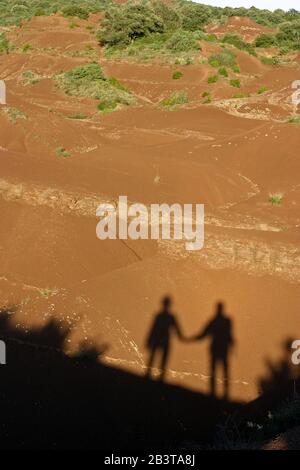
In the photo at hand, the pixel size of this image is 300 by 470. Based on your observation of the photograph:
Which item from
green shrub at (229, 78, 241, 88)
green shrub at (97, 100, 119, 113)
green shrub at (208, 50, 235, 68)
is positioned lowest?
green shrub at (97, 100, 119, 113)

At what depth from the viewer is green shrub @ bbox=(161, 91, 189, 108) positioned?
77.3 feet

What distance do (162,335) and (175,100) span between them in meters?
19.0

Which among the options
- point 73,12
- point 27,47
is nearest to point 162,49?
point 27,47

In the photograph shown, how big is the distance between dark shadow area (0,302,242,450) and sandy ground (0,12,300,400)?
30 cm

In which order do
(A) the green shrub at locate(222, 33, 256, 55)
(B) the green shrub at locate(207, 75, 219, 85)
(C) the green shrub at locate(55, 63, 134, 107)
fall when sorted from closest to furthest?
(C) the green shrub at locate(55, 63, 134, 107)
(B) the green shrub at locate(207, 75, 219, 85)
(A) the green shrub at locate(222, 33, 256, 55)

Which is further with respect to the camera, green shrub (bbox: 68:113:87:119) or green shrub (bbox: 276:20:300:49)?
green shrub (bbox: 276:20:300:49)

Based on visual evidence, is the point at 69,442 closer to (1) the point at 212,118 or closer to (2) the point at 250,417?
(2) the point at 250,417

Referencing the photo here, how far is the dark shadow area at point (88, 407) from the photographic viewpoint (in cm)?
508

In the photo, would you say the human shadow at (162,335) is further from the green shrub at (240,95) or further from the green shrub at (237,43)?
the green shrub at (237,43)

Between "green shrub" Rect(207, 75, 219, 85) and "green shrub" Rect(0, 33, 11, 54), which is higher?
"green shrub" Rect(0, 33, 11, 54)

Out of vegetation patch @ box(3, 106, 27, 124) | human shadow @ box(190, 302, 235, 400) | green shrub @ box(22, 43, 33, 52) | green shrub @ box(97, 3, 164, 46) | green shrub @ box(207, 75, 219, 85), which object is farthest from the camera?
green shrub @ box(22, 43, 33, 52)

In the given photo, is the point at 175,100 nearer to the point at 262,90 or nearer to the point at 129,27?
the point at 262,90

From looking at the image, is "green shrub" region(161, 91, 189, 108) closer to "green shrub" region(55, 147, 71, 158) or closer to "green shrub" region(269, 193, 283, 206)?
"green shrub" region(55, 147, 71, 158)

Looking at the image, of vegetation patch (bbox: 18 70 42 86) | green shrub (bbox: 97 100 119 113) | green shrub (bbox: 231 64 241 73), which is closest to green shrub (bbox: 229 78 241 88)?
green shrub (bbox: 231 64 241 73)
